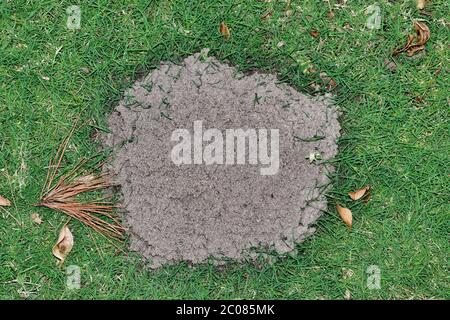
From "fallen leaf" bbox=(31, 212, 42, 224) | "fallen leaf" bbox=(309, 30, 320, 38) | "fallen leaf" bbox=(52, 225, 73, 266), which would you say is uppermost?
"fallen leaf" bbox=(309, 30, 320, 38)

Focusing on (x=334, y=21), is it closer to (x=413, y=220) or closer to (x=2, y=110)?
(x=413, y=220)

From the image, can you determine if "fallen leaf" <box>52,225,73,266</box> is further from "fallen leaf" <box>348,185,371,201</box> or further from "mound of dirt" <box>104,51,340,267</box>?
"fallen leaf" <box>348,185,371,201</box>

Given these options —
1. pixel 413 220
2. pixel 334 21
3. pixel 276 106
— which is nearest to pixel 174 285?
pixel 276 106

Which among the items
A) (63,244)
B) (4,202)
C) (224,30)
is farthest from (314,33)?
(4,202)

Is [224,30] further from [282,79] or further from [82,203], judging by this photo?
[82,203]

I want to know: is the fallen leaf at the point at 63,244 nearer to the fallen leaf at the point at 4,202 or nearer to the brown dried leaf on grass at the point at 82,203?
the brown dried leaf on grass at the point at 82,203

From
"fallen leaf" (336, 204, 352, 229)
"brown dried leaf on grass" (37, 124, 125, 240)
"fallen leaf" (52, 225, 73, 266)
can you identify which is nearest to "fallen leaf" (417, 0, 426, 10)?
"fallen leaf" (336, 204, 352, 229)

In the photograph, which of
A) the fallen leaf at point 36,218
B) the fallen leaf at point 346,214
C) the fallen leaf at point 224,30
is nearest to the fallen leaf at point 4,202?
the fallen leaf at point 36,218

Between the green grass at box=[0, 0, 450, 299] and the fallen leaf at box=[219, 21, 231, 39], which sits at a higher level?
the fallen leaf at box=[219, 21, 231, 39]
